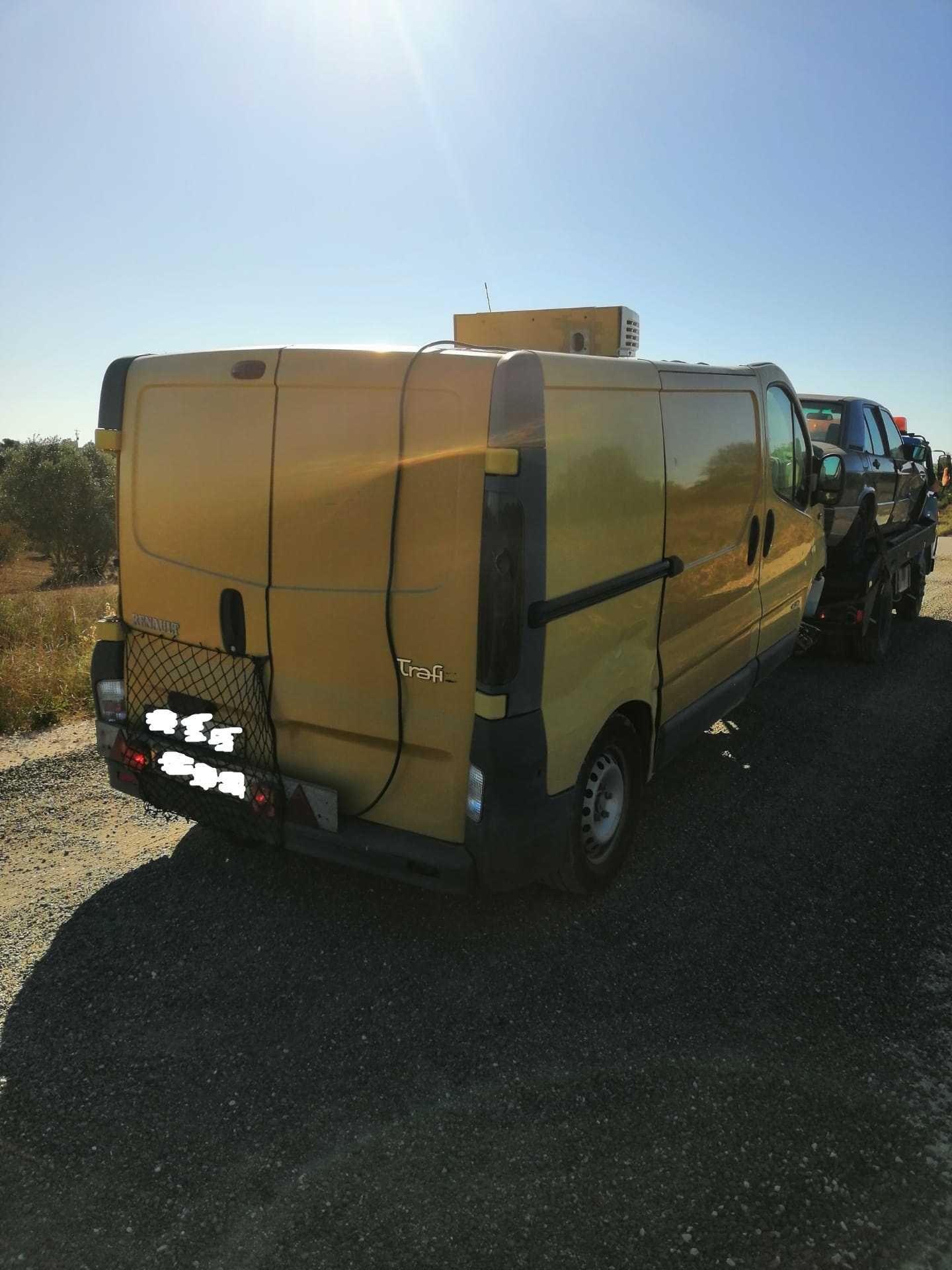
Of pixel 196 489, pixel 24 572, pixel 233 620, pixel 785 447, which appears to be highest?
pixel 785 447

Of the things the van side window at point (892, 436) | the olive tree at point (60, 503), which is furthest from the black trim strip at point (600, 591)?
the olive tree at point (60, 503)

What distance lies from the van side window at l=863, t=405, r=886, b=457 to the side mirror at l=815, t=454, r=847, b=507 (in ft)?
7.28

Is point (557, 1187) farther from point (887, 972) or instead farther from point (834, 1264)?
point (887, 972)

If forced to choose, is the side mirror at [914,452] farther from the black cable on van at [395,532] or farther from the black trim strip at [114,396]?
the black trim strip at [114,396]

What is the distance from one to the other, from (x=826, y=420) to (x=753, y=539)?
339 centimetres

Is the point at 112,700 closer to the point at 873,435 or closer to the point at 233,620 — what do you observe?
the point at 233,620

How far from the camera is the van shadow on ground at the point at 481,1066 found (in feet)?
7.27

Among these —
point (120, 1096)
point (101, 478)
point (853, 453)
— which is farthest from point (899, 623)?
point (101, 478)

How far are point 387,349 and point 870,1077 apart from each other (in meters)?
2.85

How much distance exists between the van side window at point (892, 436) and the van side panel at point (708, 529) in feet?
14.7

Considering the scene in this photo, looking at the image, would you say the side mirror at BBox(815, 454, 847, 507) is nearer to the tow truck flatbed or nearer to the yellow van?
the tow truck flatbed

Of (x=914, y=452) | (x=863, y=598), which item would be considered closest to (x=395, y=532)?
(x=863, y=598)

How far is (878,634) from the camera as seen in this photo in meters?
7.70

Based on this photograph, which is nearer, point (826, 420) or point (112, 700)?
point (112, 700)
